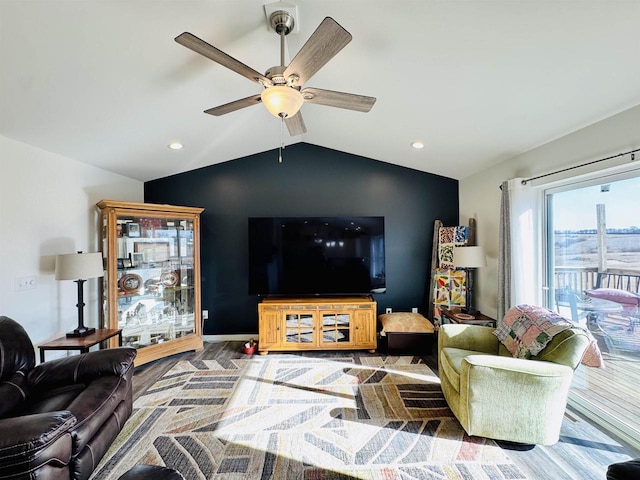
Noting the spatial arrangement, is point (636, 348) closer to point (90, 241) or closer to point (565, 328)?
point (565, 328)

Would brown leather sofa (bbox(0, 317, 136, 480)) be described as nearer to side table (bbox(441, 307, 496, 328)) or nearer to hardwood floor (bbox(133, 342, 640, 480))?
hardwood floor (bbox(133, 342, 640, 480))

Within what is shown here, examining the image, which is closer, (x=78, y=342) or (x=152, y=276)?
(x=78, y=342)

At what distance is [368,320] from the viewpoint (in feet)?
13.1

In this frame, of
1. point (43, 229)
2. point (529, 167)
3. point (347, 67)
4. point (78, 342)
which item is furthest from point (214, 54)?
point (529, 167)

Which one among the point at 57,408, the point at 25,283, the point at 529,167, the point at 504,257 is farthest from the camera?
the point at 504,257

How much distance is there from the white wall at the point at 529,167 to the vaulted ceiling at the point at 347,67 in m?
0.10

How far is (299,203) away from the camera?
456cm

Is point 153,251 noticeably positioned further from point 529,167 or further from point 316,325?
point 529,167

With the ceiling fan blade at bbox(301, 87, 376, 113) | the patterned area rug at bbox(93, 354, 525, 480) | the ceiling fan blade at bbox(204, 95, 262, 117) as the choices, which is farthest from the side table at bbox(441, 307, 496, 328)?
the ceiling fan blade at bbox(204, 95, 262, 117)

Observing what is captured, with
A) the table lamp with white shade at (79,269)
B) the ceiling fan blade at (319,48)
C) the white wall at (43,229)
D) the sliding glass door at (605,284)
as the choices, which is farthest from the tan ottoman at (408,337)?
the white wall at (43,229)

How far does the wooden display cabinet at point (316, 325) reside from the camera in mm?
3947

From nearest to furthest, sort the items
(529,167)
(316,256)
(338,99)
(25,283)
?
1. (338,99)
2. (25,283)
3. (529,167)
4. (316,256)

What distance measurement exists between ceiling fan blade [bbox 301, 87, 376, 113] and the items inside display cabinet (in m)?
2.80

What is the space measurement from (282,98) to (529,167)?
2771 millimetres
